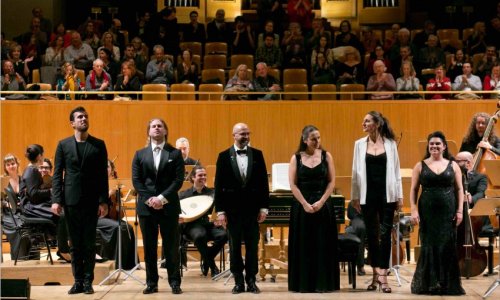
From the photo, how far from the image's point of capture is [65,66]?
565 inches

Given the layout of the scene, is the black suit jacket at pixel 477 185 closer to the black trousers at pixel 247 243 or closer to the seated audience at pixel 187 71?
the black trousers at pixel 247 243

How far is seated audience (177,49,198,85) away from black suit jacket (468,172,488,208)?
519 centimetres

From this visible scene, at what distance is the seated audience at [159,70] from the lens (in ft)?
48.5

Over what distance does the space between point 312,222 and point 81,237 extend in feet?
6.42

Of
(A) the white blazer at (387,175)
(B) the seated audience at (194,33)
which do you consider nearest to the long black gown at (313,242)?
(A) the white blazer at (387,175)

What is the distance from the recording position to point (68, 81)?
1417 cm

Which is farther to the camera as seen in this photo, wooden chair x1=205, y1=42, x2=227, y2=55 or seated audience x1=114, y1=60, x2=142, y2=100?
wooden chair x1=205, y1=42, x2=227, y2=55

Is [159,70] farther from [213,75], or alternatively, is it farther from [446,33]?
[446,33]

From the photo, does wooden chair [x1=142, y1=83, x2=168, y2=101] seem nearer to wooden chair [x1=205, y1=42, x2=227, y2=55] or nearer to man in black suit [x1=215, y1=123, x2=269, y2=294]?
wooden chair [x1=205, y1=42, x2=227, y2=55]

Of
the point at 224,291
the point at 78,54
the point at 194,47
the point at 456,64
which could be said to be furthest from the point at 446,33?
the point at 224,291

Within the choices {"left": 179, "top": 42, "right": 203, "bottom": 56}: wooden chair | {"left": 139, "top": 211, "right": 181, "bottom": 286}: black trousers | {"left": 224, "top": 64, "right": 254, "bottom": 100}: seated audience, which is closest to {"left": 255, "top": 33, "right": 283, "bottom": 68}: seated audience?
{"left": 179, "top": 42, "right": 203, "bottom": 56}: wooden chair

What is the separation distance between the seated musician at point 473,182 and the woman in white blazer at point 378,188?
1512 millimetres

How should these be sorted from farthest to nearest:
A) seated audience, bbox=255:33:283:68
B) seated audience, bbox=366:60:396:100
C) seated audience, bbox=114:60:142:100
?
seated audience, bbox=255:33:283:68, seated audience, bbox=114:60:142:100, seated audience, bbox=366:60:396:100

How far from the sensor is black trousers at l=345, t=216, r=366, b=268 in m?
10.5
